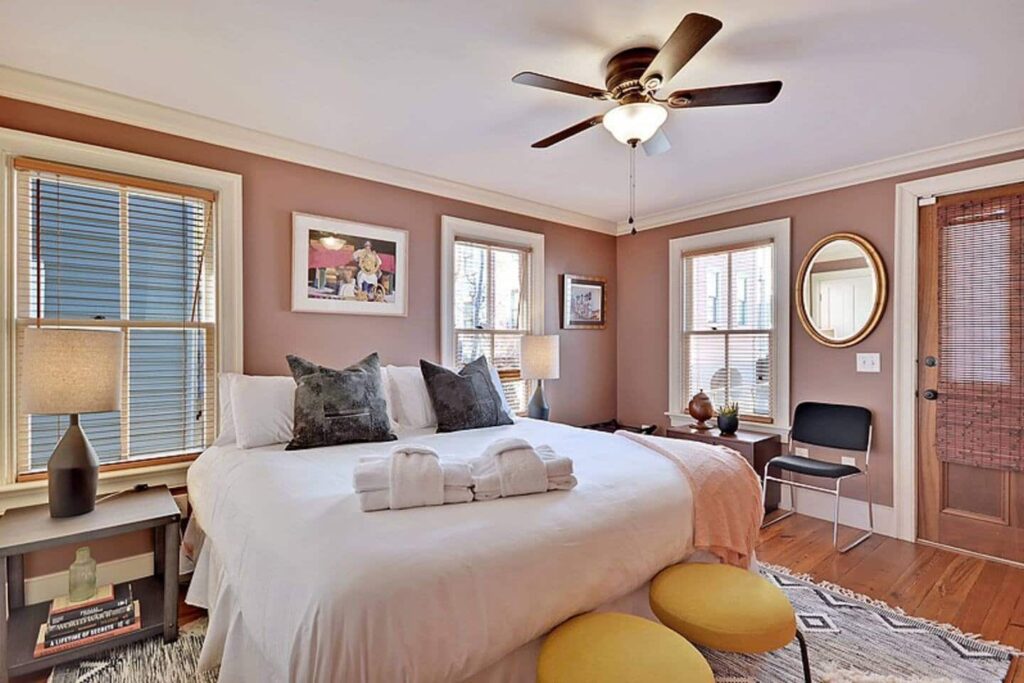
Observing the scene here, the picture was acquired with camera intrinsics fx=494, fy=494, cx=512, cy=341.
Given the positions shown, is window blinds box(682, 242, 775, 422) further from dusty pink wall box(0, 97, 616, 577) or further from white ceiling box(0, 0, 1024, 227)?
dusty pink wall box(0, 97, 616, 577)

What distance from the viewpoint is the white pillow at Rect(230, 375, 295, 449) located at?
2381 millimetres

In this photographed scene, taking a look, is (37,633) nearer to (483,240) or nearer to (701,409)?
(483,240)

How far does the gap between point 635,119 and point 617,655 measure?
191 cm

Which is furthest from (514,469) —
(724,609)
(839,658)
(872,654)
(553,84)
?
(872,654)

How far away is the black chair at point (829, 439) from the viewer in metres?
3.16

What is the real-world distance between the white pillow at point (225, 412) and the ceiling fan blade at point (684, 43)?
2431 mm

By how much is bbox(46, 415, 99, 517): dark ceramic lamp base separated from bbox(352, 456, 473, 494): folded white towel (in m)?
1.32

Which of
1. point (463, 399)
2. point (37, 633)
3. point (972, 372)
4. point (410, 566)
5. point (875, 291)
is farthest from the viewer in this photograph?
point (875, 291)

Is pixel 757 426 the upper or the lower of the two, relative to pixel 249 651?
upper

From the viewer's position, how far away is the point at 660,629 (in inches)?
54.1

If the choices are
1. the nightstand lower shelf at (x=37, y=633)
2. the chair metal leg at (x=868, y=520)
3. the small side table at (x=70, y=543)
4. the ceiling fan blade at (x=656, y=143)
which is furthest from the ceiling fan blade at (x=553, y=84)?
the chair metal leg at (x=868, y=520)

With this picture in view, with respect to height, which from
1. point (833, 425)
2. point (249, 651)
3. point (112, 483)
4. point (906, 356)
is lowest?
point (249, 651)

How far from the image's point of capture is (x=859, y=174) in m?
3.35

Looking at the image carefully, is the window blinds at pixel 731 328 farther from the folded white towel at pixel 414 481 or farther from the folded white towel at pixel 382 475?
the folded white towel at pixel 414 481
